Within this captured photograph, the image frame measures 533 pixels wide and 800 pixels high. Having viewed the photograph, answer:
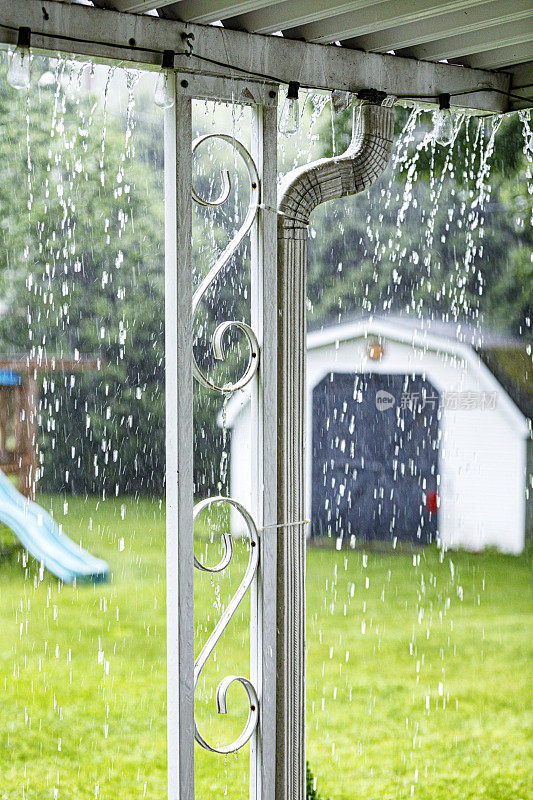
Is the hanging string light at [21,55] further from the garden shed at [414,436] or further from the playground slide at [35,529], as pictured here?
the garden shed at [414,436]

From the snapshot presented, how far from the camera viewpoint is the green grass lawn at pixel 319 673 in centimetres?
436

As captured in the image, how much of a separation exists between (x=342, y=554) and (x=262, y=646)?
214cm

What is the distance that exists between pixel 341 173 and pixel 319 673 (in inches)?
113

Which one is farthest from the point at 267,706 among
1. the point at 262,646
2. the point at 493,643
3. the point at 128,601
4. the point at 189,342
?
A: the point at 493,643

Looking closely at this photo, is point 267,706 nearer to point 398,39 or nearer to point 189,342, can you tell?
point 189,342

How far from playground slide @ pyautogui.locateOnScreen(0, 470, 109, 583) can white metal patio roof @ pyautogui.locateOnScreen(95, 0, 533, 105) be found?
6.53ft

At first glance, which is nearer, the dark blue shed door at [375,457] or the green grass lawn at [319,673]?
the green grass lawn at [319,673]

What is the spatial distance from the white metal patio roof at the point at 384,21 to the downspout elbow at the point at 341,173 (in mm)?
205

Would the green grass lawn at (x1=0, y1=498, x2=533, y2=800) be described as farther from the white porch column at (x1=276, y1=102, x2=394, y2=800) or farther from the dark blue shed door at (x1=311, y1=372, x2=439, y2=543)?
the white porch column at (x1=276, y1=102, x2=394, y2=800)

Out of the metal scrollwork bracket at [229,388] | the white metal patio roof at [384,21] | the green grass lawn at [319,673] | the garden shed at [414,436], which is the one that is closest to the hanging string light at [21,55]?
the white metal patio roof at [384,21]

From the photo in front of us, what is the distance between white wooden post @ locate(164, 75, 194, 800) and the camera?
286 cm

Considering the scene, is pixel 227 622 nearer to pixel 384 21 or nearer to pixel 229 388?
pixel 229 388

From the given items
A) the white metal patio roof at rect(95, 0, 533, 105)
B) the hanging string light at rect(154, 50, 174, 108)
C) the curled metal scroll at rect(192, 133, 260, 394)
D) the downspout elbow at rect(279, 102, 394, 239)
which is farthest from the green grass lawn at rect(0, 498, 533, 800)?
the white metal patio roof at rect(95, 0, 533, 105)

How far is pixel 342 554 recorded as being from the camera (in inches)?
204
